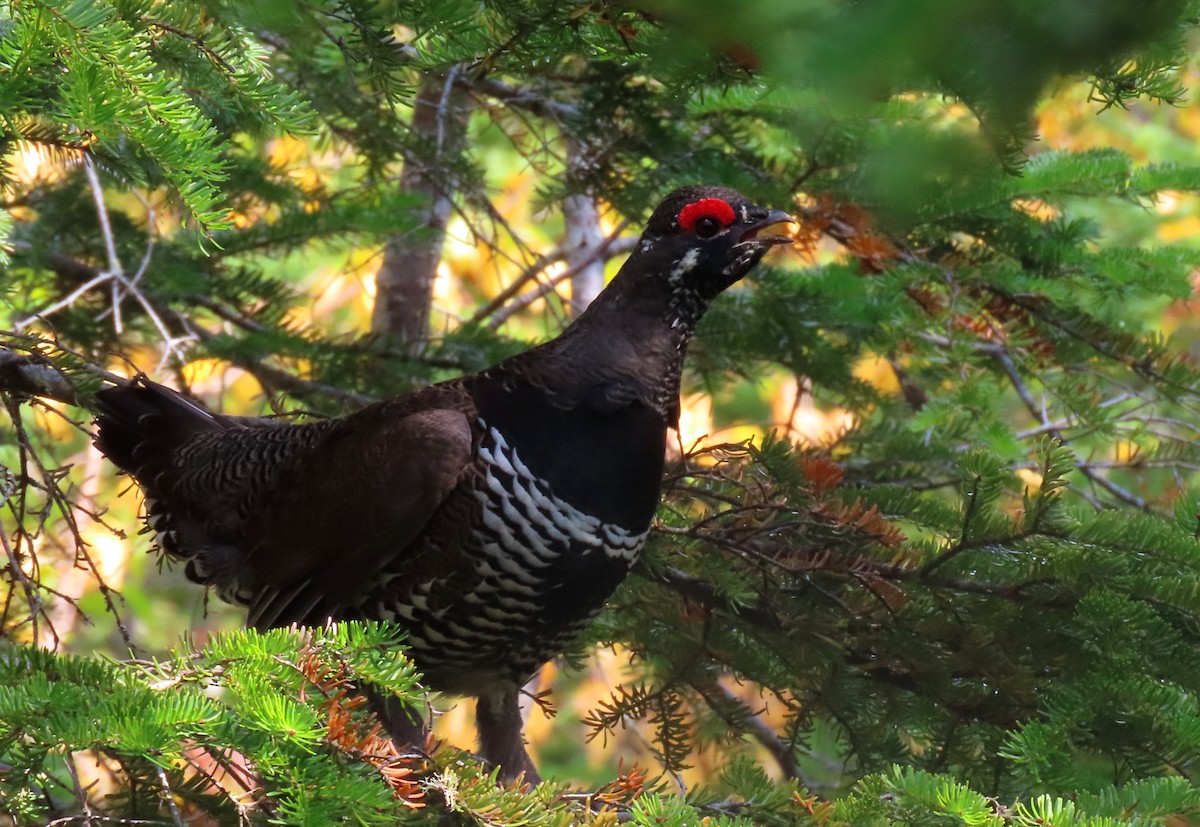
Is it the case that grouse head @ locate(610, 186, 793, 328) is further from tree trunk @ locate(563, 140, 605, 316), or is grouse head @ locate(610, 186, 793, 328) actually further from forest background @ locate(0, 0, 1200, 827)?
tree trunk @ locate(563, 140, 605, 316)

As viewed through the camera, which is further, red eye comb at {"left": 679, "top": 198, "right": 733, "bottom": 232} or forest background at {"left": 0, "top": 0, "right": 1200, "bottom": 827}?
red eye comb at {"left": 679, "top": 198, "right": 733, "bottom": 232}

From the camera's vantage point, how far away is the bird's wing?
3.05 meters

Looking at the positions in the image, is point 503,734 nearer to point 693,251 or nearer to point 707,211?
point 693,251

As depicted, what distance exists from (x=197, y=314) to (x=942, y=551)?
9.83 ft

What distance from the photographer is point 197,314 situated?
4617 millimetres

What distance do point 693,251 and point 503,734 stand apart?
1578 millimetres

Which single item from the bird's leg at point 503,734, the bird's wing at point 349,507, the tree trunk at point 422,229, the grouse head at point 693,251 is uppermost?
the tree trunk at point 422,229

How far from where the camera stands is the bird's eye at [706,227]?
10.4 feet

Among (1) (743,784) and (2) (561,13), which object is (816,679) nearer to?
(1) (743,784)

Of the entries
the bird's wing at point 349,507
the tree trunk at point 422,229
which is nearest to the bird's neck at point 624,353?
the bird's wing at point 349,507

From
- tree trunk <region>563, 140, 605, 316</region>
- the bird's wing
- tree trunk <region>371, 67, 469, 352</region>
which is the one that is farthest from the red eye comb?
tree trunk <region>563, 140, 605, 316</region>

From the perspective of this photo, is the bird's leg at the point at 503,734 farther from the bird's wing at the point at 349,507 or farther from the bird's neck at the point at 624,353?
the bird's neck at the point at 624,353

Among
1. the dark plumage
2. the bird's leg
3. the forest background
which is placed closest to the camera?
the forest background

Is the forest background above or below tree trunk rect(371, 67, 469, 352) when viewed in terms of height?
below
